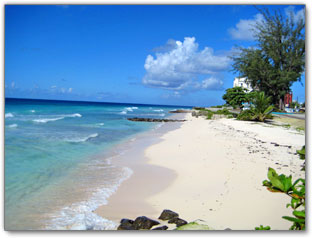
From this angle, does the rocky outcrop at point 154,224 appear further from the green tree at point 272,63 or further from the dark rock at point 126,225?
the green tree at point 272,63

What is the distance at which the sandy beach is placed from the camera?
12.8 feet

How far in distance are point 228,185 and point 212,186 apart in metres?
0.32

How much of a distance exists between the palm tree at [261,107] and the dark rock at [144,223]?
15.3 metres

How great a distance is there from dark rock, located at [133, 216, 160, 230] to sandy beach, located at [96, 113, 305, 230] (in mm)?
286

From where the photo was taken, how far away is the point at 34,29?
470 centimetres

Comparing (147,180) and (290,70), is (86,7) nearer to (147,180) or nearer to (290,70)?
(147,180)

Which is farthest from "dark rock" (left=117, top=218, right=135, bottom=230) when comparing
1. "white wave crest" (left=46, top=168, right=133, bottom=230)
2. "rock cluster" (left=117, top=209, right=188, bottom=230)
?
"white wave crest" (left=46, top=168, right=133, bottom=230)

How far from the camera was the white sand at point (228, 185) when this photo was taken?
12.6 feet

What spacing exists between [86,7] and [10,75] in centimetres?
189

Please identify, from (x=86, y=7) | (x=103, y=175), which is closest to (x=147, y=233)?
(x=103, y=175)

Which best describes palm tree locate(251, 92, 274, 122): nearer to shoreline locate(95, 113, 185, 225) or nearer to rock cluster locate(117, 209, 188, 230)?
shoreline locate(95, 113, 185, 225)

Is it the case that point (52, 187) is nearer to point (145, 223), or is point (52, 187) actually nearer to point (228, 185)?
point (145, 223)

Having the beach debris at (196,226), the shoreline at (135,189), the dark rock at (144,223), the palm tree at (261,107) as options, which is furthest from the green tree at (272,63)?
the dark rock at (144,223)

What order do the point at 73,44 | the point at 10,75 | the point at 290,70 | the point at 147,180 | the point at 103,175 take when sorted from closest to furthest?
the point at 10,75 → the point at 73,44 → the point at 147,180 → the point at 103,175 → the point at 290,70
